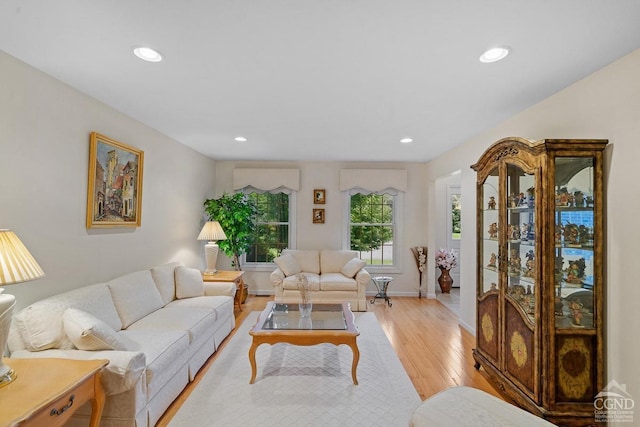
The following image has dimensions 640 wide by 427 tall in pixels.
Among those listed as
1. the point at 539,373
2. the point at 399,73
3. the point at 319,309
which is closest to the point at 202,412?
the point at 319,309

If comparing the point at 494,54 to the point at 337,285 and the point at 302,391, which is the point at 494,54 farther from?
the point at 337,285

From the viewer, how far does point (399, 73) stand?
2271 millimetres

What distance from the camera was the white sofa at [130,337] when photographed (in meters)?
1.97

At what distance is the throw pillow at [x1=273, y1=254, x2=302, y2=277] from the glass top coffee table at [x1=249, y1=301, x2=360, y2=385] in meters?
1.64

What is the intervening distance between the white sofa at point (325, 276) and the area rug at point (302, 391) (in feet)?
4.45

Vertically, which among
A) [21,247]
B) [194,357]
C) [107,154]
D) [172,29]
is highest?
[172,29]

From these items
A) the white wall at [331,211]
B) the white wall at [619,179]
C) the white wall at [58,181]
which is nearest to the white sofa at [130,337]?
the white wall at [58,181]

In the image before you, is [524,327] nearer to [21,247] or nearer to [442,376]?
[442,376]

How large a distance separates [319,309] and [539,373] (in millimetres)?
2086

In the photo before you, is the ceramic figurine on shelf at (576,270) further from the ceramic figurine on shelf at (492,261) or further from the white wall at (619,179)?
the ceramic figurine on shelf at (492,261)

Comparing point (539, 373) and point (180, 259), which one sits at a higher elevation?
point (180, 259)

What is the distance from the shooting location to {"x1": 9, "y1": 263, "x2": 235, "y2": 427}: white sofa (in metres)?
1.97

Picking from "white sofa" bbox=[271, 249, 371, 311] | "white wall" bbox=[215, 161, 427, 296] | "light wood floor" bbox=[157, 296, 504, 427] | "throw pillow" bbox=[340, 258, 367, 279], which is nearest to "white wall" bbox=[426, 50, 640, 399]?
"light wood floor" bbox=[157, 296, 504, 427]

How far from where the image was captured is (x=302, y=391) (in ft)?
8.64
